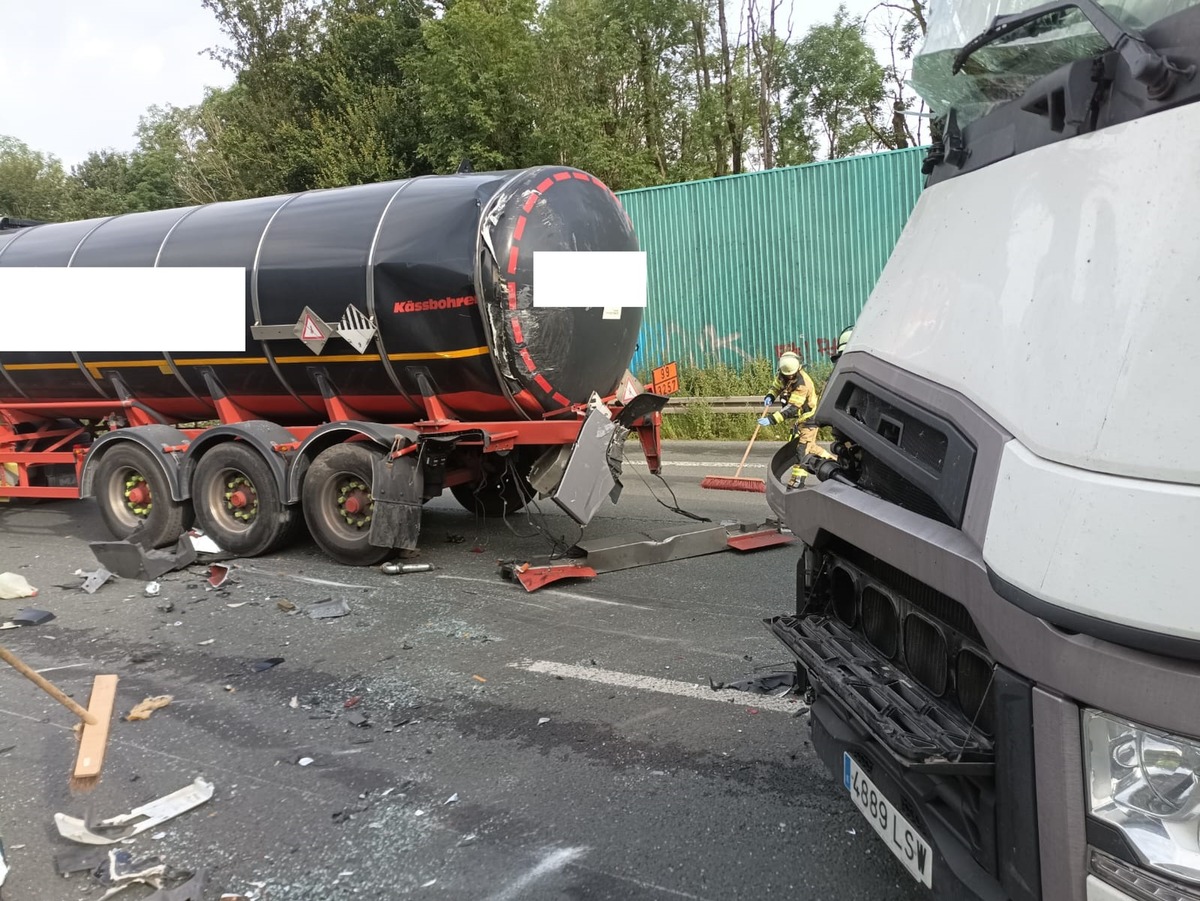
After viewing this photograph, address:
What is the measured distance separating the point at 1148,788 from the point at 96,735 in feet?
10.3

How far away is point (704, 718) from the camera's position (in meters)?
3.82

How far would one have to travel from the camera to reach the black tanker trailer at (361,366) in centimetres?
618

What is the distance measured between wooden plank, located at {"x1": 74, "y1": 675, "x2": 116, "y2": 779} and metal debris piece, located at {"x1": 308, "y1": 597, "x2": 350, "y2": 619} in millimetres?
2373

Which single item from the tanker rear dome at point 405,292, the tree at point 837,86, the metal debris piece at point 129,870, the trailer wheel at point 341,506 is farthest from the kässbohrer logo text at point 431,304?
the tree at point 837,86

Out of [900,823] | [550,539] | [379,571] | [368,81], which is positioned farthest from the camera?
[368,81]

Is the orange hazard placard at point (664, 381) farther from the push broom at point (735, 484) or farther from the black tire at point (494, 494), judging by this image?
the push broom at point (735, 484)

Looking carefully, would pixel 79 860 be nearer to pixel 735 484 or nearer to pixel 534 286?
pixel 534 286

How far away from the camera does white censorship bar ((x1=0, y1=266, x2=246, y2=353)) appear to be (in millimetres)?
7070

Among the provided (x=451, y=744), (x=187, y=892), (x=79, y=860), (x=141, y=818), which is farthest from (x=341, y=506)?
(x=187, y=892)

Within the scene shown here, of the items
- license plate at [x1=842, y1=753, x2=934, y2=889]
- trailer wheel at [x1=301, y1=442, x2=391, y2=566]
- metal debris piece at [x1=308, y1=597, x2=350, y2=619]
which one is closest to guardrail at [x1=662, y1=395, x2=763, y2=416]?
trailer wheel at [x1=301, y1=442, x2=391, y2=566]

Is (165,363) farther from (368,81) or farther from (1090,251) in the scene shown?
(368,81)

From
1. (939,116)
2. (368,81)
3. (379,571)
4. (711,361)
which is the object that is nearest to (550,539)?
(379,571)

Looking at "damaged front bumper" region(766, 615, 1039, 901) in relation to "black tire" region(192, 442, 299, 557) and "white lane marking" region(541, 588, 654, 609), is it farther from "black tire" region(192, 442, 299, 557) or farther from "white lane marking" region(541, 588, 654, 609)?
"black tire" region(192, 442, 299, 557)

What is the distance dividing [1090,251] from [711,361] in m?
12.6
